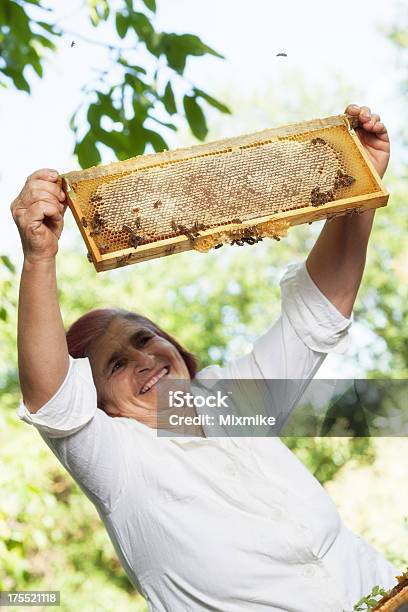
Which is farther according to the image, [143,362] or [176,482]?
[143,362]

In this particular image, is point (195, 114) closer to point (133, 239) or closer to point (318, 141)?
point (318, 141)

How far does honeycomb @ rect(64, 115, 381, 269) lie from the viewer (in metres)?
2.04

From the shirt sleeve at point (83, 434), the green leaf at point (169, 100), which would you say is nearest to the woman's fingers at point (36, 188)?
the shirt sleeve at point (83, 434)

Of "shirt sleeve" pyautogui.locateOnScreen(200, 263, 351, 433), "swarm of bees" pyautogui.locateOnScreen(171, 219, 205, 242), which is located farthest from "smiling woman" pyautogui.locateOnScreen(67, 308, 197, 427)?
"swarm of bees" pyautogui.locateOnScreen(171, 219, 205, 242)

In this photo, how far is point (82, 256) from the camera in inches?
563

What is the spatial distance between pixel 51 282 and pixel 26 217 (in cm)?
17

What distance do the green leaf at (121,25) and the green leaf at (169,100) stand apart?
324mm

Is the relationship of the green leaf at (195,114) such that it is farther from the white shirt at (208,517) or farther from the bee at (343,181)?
the white shirt at (208,517)

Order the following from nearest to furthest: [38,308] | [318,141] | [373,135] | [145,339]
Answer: [38,308]
[318,141]
[373,135]
[145,339]

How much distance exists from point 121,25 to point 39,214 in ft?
5.06

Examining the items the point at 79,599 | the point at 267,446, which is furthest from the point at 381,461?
the point at 267,446

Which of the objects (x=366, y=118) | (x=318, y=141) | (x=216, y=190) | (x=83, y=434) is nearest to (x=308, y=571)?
(x=83, y=434)

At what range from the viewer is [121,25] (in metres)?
3.20

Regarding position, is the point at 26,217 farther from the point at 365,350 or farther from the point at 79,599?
the point at 365,350
